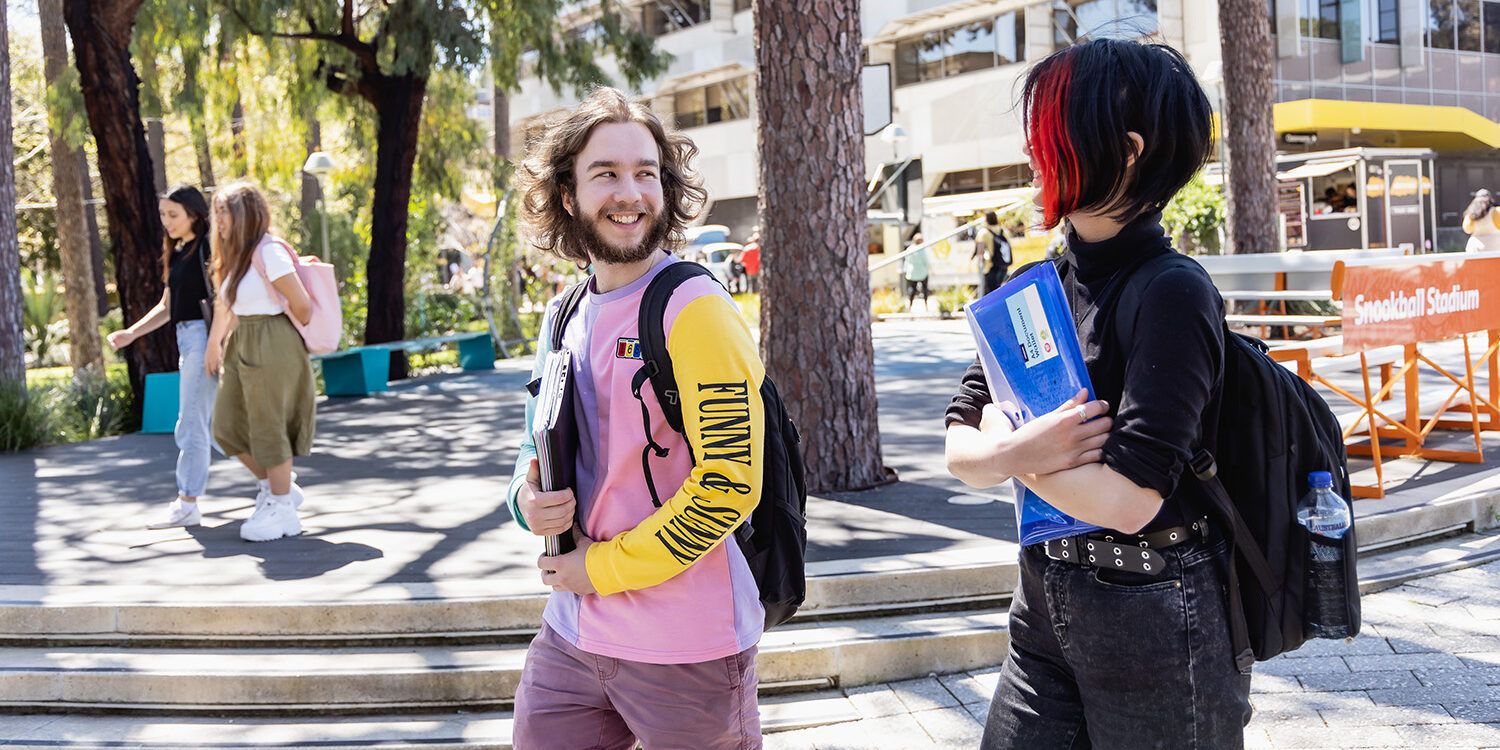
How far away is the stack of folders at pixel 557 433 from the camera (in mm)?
2150

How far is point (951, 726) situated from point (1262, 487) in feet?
8.51

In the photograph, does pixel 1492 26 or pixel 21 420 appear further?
pixel 1492 26

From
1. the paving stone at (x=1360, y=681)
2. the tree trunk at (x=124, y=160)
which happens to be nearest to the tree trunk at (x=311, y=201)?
the tree trunk at (x=124, y=160)

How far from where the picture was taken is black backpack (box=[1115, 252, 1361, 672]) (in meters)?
1.86

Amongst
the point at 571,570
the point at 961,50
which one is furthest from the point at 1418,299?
the point at 961,50

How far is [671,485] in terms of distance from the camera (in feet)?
7.44

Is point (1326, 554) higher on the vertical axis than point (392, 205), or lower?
lower

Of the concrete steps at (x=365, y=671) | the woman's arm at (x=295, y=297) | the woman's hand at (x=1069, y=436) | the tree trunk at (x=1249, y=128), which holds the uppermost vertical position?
the tree trunk at (x=1249, y=128)

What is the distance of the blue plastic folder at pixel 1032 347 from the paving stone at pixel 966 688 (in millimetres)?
2744

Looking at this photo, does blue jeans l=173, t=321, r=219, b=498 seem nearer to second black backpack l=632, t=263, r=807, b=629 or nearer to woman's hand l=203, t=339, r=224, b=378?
woman's hand l=203, t=339, r=224, b=378

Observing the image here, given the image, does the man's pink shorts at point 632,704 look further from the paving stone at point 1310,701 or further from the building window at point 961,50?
the building window at point 961,50

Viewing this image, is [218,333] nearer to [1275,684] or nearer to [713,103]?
[1275,684]

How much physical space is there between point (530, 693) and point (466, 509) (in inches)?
192

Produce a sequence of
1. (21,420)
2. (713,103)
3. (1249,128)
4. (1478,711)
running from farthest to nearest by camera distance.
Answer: (713,103), (1249,128), (21,420), (1478,711)
